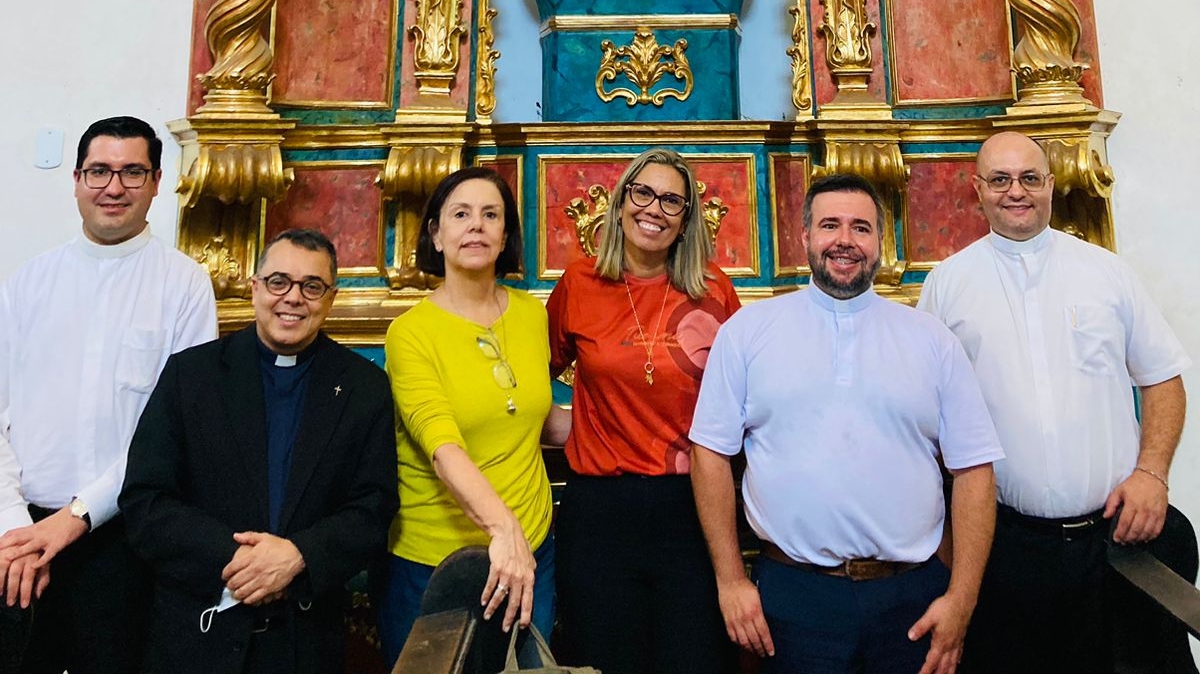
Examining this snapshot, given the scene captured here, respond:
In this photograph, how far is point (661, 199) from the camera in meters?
1.88

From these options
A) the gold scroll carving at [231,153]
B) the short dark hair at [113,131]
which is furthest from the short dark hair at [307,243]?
the gold scroll carving at [231,153]

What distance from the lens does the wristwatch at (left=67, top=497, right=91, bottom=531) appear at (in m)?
1.74

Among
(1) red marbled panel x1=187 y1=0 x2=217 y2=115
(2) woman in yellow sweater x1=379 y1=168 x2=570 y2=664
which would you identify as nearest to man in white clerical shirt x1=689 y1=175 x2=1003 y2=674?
(2) woman in yellow sweater x1=379 y1=168 x2=570 y2=664

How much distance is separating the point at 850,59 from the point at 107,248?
2.43 metres

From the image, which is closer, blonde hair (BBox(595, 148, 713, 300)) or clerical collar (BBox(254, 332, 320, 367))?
clerical collar (BBox(254, 332, 320, 367))

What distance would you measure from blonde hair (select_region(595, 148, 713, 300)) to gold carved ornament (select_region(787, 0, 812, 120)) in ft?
4.61

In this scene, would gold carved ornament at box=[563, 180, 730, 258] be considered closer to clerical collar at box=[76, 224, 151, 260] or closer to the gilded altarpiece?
the gilded altarpiece

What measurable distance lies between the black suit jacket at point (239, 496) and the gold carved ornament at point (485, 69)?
1.62 m

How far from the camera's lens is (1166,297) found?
9.77 feet

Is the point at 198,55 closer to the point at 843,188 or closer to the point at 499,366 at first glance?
the point at 499,366

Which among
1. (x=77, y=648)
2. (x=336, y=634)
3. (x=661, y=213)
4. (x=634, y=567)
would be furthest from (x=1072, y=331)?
(x=77, y=648)

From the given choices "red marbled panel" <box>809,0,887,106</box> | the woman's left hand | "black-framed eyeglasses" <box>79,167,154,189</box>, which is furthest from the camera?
"red marbled panel" <box>809,0,887,106</box>

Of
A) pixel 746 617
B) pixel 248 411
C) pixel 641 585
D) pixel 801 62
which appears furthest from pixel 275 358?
pixel 801 62

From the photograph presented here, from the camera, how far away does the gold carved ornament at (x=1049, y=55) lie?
9.84 ft
